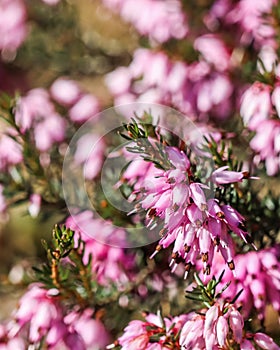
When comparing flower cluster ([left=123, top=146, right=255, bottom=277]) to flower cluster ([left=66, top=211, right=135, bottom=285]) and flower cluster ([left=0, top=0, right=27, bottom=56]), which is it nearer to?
flower cluster ([left=66, top=211, right=135, bottom=285])

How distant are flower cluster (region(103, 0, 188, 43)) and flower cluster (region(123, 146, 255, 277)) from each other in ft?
1.73

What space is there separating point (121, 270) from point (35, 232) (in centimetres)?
60

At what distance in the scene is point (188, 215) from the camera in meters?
0.83

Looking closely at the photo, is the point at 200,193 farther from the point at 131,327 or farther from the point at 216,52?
the point at 216,52

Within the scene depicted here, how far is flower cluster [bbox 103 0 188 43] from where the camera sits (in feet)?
4.37

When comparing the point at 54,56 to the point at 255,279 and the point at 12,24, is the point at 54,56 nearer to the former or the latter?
the point at 12,24

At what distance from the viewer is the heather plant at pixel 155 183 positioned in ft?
2.83

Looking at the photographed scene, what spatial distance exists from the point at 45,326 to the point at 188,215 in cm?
30

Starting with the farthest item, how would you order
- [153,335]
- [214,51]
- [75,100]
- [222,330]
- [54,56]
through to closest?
[54,56]
[75,100]
[214,51]
[153,335]
[222,330]

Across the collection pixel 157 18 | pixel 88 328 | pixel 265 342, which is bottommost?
pixel 88 328

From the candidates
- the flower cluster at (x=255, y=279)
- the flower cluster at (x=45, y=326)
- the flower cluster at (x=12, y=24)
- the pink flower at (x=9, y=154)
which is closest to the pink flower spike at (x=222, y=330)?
the flower cluster at (x=255, y=279)

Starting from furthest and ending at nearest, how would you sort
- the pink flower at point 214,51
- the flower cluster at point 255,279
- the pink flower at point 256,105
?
1. the pink flower at point 214,51
2. the pink flower at point 256,105
3. the flower cluster at point 255,279

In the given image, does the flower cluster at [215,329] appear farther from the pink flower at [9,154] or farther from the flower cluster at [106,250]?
the pink flower at [9,154]

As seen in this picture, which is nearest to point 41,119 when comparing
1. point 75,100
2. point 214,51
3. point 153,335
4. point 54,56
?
point 75,100
